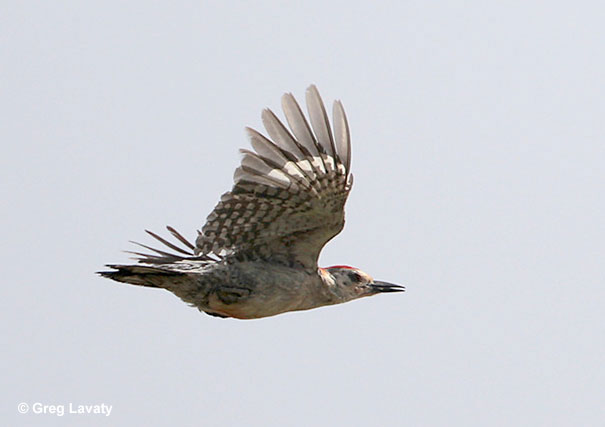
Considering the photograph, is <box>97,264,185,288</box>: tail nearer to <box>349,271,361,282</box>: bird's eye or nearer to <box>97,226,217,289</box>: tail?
<box>97,226,217,289</box>: tail

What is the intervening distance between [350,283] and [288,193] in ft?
5.38

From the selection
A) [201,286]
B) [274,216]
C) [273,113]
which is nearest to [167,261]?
[201,286]

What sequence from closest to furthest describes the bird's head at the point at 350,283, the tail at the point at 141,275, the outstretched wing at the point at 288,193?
the outstretched wing at the point at 288,193, the tail at the point at 141,275, the bird's head at the point at 350,283

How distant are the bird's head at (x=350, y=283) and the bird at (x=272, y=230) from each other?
0.33ft

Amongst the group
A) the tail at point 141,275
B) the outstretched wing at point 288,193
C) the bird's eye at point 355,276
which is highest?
the outstretched wing at point 288,193

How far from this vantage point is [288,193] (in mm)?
8711

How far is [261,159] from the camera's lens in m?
8.48

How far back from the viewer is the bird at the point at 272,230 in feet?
27.6

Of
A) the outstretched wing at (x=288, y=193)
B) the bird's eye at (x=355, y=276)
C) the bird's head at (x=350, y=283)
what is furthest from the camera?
the bird's eye at (x=355, y=276)

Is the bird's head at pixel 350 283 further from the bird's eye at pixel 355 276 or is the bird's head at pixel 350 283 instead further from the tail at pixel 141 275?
the tail at pixel 141 275

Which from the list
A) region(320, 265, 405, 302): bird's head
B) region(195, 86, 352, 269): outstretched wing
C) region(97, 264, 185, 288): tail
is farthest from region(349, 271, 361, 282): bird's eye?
region(97, 264, 185, 288): tail

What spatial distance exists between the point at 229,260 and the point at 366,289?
1.67 metres

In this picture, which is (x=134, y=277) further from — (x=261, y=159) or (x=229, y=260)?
(x=261, y=159)

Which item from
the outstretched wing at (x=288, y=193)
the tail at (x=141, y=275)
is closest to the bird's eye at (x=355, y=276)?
the outstretched wing at (x=288, y=193)
